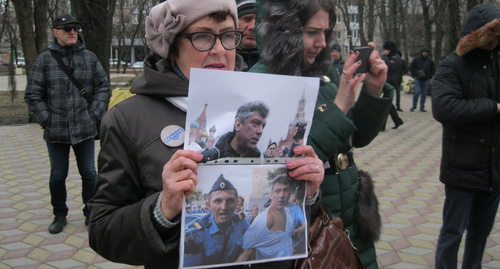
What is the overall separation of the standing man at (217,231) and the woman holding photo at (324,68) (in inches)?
23.9

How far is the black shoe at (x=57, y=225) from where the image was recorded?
14.2 ft

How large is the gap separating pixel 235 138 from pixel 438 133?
33.1 feet

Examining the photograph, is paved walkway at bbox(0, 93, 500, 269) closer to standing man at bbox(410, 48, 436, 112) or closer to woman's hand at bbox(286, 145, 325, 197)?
woman's hand at bbox(286, 145, 325, 197)

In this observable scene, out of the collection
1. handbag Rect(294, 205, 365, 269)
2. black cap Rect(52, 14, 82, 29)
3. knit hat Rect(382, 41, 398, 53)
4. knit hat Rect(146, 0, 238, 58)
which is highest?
knit hat Rect(382, 41, 398, 53)

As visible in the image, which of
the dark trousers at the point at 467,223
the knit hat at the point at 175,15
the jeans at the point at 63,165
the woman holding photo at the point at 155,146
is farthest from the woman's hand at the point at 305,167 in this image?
the jeans at the point at 63,165

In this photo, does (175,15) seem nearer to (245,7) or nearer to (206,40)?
(206,40)

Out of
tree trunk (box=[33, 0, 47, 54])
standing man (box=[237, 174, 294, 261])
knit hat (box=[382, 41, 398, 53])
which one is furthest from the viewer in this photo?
tree trunk (box=[33, 0, 47, 54])

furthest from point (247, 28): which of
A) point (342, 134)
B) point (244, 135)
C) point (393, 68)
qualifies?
point (393, 68)

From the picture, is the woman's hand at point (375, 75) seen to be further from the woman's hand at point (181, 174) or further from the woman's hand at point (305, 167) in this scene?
the woman's hand at point (181, 174)

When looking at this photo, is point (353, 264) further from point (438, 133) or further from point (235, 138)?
point (438, 133)

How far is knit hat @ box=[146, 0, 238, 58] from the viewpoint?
138cm

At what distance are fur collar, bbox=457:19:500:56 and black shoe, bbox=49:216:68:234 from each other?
391cm

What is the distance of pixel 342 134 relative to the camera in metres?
1.71

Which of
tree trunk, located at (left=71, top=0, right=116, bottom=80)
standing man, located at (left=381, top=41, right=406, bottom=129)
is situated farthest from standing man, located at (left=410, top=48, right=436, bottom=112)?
tree trunk, located at (left=71, top=0, right=116, bottom=80)
